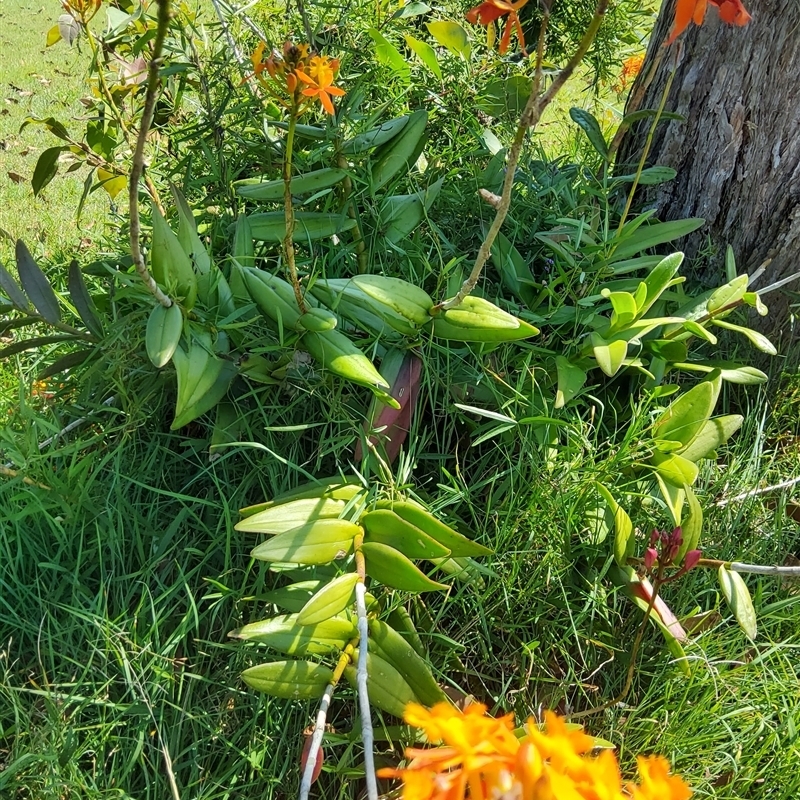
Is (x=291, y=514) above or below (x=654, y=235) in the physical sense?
below

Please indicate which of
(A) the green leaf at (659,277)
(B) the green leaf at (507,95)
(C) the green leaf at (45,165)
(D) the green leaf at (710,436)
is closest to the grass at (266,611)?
(D) the green leaf at (710,436)

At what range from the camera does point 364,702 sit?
2.71 feet

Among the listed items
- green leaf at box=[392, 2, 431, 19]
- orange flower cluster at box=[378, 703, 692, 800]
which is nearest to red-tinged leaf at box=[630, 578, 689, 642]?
orange flower cluster at box=[378, 703, 692, 800]

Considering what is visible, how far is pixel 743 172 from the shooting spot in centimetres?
152

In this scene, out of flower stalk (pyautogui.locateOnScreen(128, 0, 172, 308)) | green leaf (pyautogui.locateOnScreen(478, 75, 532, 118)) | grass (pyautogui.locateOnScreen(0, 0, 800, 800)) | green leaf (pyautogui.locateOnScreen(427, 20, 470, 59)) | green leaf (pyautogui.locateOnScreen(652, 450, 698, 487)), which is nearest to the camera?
flower stalk (pyautogui.locateOnScreen(128, 0, 172, 308))

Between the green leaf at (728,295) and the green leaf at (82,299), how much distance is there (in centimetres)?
110

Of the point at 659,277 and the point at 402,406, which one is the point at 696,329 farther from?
the point at 402,406

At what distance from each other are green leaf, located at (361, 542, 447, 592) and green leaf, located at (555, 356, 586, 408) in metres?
0.39

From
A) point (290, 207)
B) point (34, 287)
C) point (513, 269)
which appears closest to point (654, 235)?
point (513, 269)

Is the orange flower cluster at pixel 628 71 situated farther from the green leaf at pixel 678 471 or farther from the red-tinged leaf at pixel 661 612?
the red-tinged leaf at pixel 661 612

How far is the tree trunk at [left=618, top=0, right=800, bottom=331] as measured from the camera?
1428 millimetres

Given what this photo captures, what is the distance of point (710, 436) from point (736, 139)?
65 cm

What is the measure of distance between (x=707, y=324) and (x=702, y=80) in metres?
0.49

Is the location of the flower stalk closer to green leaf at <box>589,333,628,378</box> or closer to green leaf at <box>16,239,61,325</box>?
green leaf at <box>16,239,61,325</box>
